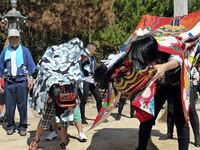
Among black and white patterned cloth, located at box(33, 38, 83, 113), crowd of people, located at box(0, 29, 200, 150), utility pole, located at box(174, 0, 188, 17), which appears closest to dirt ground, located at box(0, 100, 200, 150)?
crowd of people, located at box(0, 29, 200, 150)

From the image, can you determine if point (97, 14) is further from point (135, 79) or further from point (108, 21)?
point (135, 79)

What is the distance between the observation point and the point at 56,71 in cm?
526

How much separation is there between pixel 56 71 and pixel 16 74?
69.9 inches

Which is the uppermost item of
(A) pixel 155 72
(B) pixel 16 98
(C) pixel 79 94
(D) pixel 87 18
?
(A) pixel 155 72

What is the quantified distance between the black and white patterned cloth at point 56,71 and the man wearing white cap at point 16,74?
4.84 ft

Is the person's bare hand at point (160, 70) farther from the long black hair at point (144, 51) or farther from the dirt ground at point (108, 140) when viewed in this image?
the dirt ground at point (108, 140)

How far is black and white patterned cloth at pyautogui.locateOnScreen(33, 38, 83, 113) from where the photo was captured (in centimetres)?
521

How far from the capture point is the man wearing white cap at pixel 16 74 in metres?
6.86

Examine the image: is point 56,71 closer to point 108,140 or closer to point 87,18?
point 108,140

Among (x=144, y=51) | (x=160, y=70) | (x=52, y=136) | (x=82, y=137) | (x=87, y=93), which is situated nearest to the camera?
(x=160, y=70)

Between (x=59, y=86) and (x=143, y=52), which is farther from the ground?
(x=143, y=52)

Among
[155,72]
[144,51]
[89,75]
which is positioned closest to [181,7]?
[89,75]

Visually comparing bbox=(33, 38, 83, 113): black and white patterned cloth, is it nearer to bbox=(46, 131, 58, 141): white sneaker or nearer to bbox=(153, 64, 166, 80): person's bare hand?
bbox=(46, 131, 58, 141): white sneaker

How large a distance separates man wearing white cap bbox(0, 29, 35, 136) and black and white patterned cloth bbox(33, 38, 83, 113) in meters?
1.47
